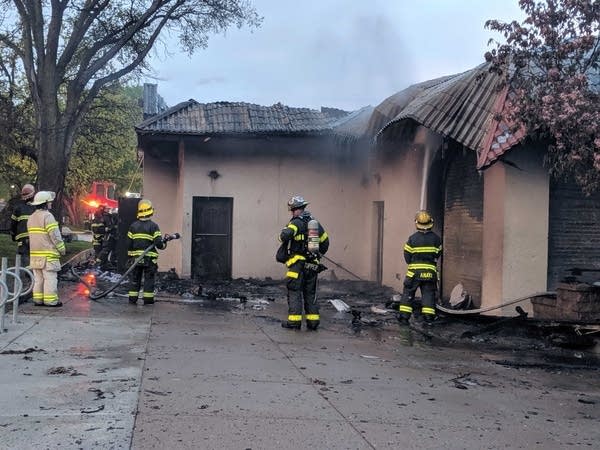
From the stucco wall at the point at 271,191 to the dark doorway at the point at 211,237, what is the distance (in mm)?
161

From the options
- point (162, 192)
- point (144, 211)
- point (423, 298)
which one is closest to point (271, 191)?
point (162, 192)

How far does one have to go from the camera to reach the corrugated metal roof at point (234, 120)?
14.7m

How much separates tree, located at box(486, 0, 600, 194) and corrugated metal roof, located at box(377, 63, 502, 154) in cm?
154

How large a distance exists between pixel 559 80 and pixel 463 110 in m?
2.57

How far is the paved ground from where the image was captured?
4.16m

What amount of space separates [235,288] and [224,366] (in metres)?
7.81

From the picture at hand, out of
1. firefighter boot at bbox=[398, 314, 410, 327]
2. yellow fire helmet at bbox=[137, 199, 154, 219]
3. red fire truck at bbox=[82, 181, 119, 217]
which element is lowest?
firefighter boot at bbox=[398, 314, 410, 327]

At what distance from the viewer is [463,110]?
30.5 ft

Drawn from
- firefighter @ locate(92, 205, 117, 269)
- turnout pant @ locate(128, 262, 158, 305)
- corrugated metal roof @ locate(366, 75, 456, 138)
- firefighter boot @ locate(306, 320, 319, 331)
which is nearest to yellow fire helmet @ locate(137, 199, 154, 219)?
turnout pant @ locate(128, 262, 158, 305)

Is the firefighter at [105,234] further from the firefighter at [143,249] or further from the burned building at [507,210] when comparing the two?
the burned building at [507,210]

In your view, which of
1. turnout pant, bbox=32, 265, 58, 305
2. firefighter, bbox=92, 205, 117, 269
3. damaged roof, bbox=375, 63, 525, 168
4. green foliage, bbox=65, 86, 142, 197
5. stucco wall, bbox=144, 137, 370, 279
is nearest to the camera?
damaged roof, bbox=375, 63, 525, 168

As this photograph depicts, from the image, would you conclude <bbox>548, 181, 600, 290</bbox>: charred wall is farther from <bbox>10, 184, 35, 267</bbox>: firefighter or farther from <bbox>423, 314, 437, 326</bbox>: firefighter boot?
<bbox>10, 184, 35, 267</bbox>: firefighter

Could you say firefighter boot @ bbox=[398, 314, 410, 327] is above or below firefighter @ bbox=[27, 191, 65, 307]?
below

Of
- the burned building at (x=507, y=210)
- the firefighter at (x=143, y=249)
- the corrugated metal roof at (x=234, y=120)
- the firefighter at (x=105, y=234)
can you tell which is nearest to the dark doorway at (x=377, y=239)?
the corrugated metal roof at (x=234, y=120)
